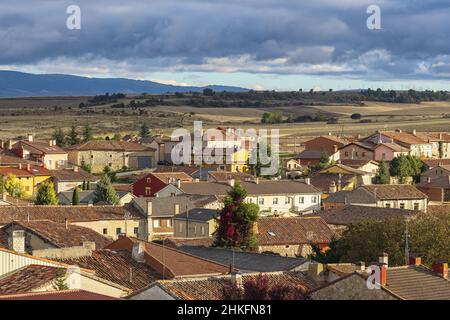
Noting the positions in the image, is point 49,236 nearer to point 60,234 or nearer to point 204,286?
point 60,234

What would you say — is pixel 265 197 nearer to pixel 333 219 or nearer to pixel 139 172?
pixel 333 219

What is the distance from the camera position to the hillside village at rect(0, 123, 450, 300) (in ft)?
76.5

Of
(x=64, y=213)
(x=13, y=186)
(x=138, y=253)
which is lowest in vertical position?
(x=13, y=186)

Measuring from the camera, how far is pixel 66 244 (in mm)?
35969

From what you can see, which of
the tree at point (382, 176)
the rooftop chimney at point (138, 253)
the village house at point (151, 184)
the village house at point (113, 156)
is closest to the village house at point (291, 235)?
the rooftop chimney at point (138, 253)

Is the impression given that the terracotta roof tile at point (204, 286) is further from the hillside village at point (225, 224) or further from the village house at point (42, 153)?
the village house at point (42, 153)

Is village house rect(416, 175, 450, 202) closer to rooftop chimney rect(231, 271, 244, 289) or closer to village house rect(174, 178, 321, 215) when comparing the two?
village house rect(174, 178, 321, 215)

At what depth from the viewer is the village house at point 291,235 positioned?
156ft

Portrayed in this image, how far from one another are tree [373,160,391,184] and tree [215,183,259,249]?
3907 cm

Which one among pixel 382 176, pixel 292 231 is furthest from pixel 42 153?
pixel 292 231

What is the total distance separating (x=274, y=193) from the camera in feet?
228

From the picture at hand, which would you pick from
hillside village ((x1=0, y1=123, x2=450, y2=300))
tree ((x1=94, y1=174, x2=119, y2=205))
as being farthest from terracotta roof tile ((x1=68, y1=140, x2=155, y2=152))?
tree ((x1=94, y1=174, x2=119, y2=205))

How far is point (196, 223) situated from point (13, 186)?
87.8 ft
